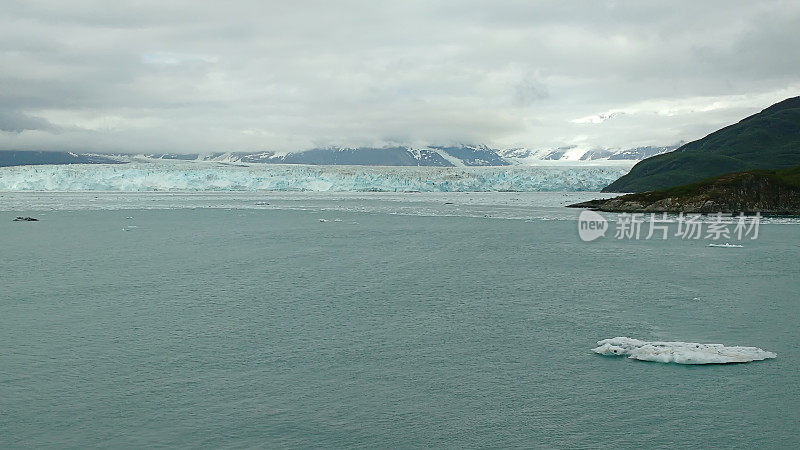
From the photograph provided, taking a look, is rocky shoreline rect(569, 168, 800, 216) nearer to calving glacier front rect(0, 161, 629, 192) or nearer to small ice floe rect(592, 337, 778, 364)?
calving glacier front rect(0, 161, 629, 192)

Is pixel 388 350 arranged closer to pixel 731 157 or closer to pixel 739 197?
pixel 739 197

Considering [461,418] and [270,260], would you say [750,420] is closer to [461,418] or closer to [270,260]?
[461,418]

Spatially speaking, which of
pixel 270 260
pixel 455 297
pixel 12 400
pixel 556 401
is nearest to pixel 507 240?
pixel 270 260

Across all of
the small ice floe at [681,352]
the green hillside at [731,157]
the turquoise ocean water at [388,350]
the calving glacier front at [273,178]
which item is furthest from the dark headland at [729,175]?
the small ice floe at [681,352]

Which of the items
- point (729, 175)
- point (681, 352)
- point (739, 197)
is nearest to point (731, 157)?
point (729, 175)

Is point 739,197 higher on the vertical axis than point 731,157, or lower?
lower

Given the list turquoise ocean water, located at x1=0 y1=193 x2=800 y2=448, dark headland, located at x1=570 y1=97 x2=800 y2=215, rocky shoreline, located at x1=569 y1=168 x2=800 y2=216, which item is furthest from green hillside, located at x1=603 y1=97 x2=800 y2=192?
turquoise ocean water, located at x1=0 y1=193 x2=800 y2=448
